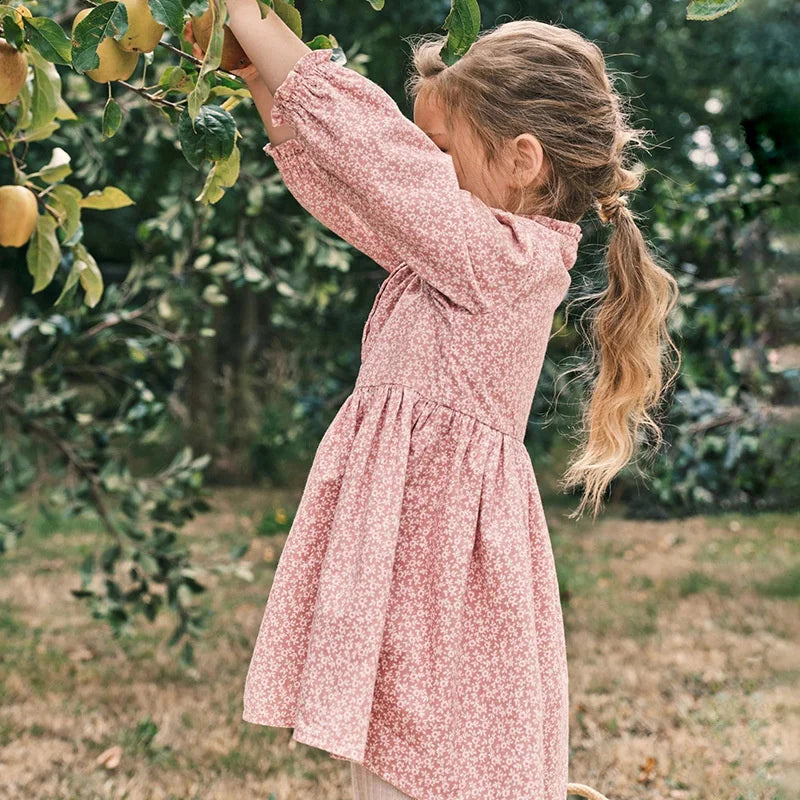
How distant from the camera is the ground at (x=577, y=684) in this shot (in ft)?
8.20

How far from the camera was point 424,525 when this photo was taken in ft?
4.24

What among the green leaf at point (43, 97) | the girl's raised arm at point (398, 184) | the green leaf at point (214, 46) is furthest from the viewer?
the green leaf at point (43, 97)

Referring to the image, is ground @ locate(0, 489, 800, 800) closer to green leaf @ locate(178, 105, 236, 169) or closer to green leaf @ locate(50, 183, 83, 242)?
green leaf @ locate(50, 183, 83, 242)

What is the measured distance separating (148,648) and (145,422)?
39.5 inches

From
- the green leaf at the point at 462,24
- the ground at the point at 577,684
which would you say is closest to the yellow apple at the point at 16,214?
the green leaf at the point at 462,24

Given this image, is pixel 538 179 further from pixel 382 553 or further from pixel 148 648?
pixel 148 648

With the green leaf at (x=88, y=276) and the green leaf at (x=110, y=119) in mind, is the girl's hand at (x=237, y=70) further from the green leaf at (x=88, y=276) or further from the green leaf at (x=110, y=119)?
the green leaf at (x=88, y=276)

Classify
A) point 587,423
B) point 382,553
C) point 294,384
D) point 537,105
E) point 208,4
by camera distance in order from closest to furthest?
point 208,4 → point 382,553 → point 537,105 → point 587,423 → point 294,384

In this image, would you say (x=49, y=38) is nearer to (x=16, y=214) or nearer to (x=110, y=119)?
(x=110, y=119)

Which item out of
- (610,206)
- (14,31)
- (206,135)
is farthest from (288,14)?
(610,206)

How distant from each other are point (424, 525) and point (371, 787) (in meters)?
0.33

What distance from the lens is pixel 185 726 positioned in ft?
9.30

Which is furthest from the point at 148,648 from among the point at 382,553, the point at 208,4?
the point at 208,4

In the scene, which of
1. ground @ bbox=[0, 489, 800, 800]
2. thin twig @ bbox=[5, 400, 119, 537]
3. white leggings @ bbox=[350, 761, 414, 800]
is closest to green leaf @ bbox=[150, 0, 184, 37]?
white leggings @ bbox=[350, 761, 414, 800]
